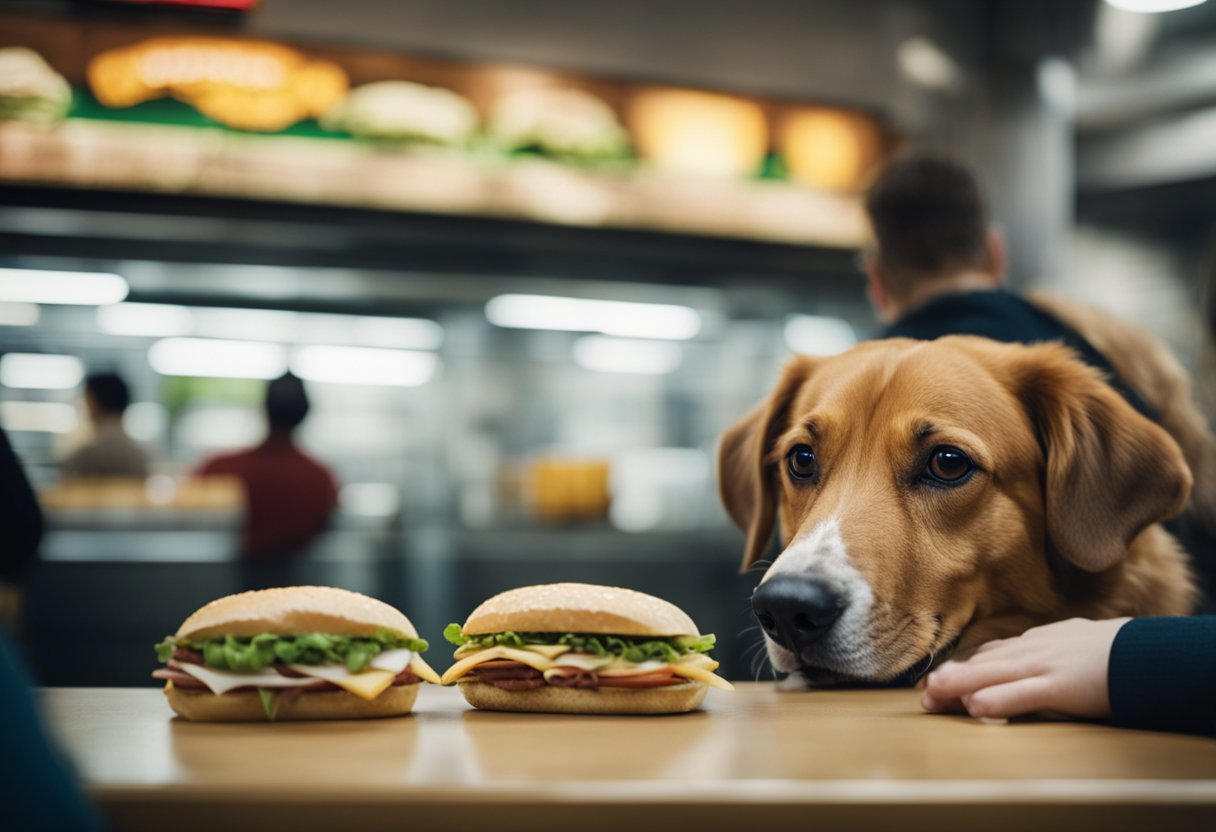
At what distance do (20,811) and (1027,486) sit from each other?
1.47 m

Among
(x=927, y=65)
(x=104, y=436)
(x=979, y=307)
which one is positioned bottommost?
(x=104, y=436)

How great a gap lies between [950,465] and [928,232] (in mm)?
1224

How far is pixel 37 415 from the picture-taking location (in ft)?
17.6

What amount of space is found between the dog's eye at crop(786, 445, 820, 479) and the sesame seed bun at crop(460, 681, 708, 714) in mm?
567

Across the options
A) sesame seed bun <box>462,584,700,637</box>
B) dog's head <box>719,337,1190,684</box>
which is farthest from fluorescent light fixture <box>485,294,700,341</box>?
sesame seed bun <box>462,584,700,637</box>

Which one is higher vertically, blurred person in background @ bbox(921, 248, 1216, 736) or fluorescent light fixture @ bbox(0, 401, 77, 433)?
fluorescent light fixture @ bbox(0, 401, 77, 433)

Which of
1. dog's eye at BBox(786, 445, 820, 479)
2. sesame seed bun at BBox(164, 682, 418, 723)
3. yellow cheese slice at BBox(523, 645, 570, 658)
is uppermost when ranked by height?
dog's eye at BBox(786, 445, 820, 479)

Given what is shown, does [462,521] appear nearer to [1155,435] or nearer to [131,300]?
[131,300]

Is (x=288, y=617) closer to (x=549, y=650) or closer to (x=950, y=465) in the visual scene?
(x=549, y=650)

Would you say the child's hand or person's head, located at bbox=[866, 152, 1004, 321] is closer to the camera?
the child's hand

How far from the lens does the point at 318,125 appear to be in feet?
17.1

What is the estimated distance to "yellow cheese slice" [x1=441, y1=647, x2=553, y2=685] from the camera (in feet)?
4.35

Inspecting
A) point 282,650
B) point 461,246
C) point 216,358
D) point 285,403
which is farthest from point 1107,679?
point 216,358

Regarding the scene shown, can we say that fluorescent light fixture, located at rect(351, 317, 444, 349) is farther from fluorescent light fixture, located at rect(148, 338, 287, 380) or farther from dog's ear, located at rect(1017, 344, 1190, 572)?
dog's ear, located at rect(1017, 344, 1190, 572)
